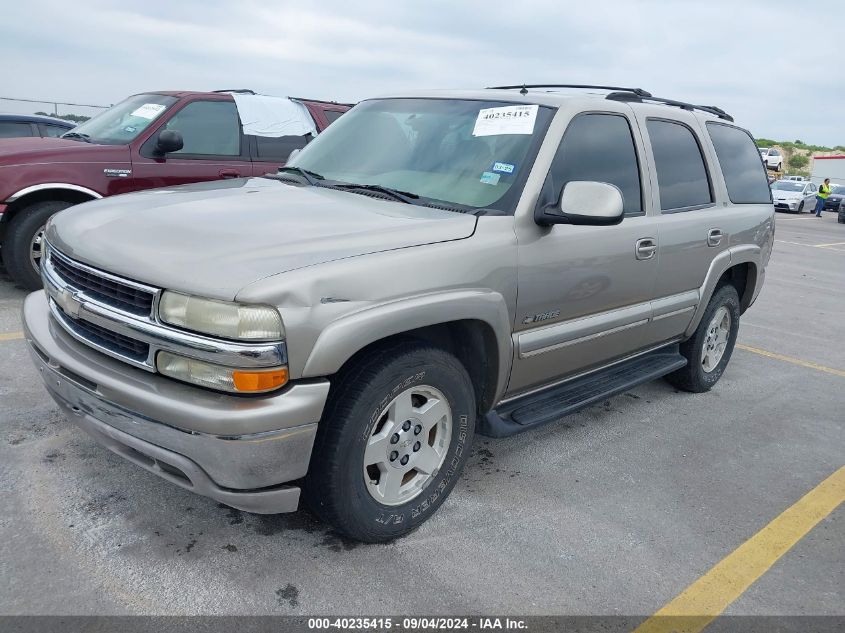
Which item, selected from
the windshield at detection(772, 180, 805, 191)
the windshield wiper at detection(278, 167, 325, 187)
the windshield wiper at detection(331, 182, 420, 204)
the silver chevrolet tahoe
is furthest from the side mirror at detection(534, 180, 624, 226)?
the windshield at detection(772, 180, 805, 191)

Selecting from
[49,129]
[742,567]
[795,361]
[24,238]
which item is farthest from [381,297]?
[49,129]

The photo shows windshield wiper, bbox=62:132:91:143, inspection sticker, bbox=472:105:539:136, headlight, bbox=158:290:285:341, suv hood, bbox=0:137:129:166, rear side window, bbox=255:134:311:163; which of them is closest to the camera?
headlight, bbox=158:290:285:341

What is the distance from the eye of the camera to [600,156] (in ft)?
12.3

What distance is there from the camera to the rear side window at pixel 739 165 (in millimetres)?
4922

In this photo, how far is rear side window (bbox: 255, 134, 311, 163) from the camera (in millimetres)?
7074

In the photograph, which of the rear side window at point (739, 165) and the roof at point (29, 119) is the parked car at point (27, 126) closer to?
the roof at point (29, 119)

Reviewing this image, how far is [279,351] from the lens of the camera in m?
2.37

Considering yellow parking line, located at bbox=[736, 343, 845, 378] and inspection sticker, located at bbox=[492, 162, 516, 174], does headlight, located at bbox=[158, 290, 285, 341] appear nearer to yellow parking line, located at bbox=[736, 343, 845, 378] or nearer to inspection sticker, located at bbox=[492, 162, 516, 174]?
inspection sticker, located at bbox=[492, 162, 516, 174]

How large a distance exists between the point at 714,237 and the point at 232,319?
3356 millimetres

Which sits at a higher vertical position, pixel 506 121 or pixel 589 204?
pixel 506 121

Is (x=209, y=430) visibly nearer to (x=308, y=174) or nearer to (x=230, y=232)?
(x=230, y=232)

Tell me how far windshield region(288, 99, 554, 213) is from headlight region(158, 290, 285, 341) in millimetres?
1234

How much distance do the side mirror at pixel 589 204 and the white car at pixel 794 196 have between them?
29.7m

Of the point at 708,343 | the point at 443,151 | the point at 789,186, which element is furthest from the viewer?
the point at 789,186
